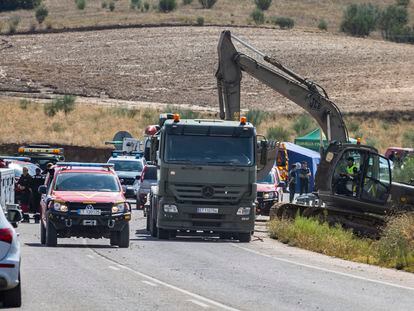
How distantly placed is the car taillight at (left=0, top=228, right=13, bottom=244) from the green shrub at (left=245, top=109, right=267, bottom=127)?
6228 cm

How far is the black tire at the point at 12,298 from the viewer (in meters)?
16.2

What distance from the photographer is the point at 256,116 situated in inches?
3132

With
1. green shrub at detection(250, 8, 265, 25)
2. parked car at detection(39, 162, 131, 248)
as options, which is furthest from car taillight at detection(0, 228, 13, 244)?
green shrub at detection(250, 8, 265, 25)

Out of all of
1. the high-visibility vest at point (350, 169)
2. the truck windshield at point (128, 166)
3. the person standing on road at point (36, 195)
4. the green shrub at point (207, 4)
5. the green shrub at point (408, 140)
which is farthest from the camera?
the green shrub at point (207, 4)

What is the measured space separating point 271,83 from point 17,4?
96.8m

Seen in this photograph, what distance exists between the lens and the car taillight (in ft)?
51.0

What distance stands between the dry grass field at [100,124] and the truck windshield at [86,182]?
43250mm

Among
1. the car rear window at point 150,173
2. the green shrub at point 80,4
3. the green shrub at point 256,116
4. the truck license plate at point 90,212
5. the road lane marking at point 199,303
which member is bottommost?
the green shrub at point 256,116

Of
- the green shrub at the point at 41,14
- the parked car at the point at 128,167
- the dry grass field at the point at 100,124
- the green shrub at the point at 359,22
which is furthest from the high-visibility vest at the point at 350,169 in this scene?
the green shrub at the point at 359,22

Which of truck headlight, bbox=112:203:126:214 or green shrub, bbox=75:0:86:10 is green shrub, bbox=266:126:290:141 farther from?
green shrub, bbox=75:0:86:10

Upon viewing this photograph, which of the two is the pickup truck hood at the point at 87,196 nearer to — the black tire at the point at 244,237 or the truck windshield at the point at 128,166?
the black tire at the point at 244,237

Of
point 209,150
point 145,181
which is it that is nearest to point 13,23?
point 145,181

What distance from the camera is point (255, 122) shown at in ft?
258

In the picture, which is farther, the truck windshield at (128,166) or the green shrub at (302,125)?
the green shrub at (302,125)
